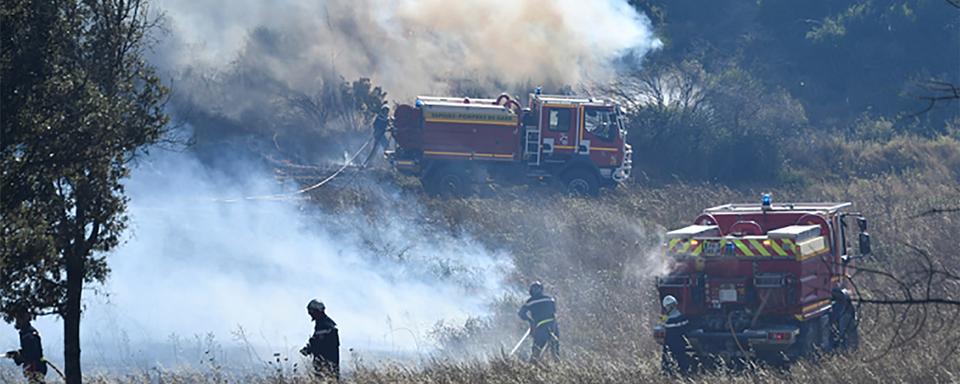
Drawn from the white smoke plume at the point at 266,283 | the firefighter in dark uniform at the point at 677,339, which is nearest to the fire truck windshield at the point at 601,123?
the white smoke plume at the point at 266,283

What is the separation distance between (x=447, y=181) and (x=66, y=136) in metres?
20.1

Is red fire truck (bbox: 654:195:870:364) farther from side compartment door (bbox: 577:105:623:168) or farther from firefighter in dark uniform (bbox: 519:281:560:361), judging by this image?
side compartment door (bbox: 577:105:623:168)

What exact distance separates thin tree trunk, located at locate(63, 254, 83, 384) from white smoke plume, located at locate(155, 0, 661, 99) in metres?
27.6

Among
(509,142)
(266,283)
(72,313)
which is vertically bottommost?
(72,313)

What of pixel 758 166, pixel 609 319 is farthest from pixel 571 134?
pixel 609 319

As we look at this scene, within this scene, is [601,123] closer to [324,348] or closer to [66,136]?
[324,348]

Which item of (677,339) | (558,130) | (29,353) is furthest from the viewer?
(558,130)

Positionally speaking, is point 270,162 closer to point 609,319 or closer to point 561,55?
point 561,55

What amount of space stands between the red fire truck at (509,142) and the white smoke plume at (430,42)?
9.57 metres

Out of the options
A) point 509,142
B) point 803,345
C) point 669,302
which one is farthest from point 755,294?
point 509,142

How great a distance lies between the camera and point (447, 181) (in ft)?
97.7

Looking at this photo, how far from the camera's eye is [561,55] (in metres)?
39.8

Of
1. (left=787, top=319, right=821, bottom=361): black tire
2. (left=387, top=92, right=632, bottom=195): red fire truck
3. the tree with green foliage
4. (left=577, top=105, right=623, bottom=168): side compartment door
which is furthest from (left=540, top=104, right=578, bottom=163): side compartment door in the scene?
the tree with green foliage

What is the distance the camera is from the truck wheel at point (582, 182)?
1188 inches
